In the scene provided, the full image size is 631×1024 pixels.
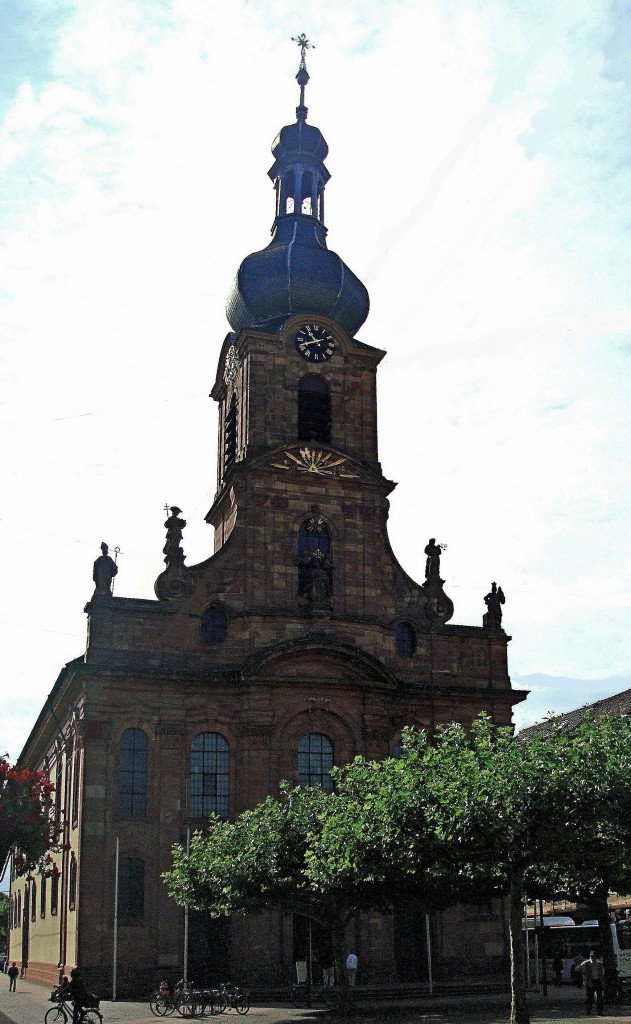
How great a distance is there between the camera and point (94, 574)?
4569 centimetres

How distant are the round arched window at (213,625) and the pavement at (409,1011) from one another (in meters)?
12.9

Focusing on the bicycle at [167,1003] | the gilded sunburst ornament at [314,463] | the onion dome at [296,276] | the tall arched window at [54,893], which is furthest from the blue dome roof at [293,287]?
the bicycle at [167,1003]

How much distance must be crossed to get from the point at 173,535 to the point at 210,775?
900 centimetres

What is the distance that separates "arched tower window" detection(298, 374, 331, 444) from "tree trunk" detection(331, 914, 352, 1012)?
21262 millimetres

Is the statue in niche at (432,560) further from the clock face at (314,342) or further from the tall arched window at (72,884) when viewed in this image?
the tall arched window at (72,884)

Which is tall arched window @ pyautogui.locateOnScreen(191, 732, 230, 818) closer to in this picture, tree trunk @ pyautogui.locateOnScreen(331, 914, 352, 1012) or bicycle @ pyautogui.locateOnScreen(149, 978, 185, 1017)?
bicycle @ pyautogui.locateOnScreen(149, 978, 185, 1017)

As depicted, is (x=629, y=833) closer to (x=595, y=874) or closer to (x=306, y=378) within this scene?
(x=595, y=874)

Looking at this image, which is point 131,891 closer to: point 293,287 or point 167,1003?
point 167,1003

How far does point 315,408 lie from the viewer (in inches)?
2004

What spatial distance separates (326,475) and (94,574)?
980cm

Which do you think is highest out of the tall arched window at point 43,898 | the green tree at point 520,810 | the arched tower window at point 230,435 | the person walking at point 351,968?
the arched tower window at point 230,435

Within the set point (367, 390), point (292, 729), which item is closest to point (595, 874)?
point (292, 729)

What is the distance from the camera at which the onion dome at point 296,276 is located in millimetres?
51438

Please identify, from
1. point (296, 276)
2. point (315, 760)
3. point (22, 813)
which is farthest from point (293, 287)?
point (22, 813)
